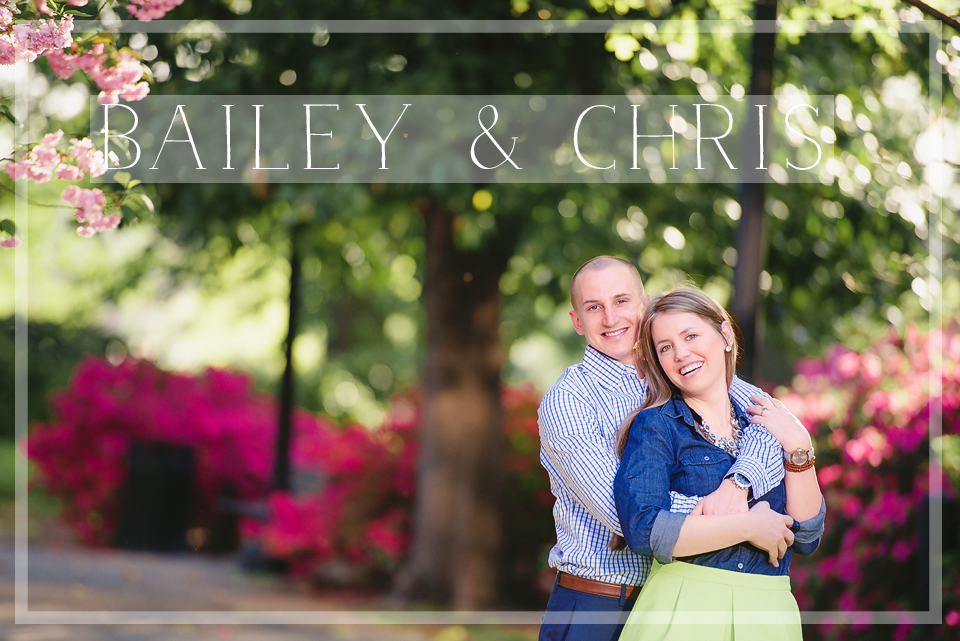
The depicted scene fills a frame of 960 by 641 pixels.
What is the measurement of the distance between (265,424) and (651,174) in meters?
6.83

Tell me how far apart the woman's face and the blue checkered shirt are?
0.19 metres

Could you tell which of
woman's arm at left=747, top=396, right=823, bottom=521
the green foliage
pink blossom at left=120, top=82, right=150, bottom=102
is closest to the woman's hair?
woman's arm at left=747, top=396, right=823, bottom=521

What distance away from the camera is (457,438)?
712 cm

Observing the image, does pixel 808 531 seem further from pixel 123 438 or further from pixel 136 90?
pixel 123 438

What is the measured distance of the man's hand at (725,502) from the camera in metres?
2.11

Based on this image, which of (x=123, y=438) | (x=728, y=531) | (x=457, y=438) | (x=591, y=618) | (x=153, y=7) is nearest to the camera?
(x=728, y=531)

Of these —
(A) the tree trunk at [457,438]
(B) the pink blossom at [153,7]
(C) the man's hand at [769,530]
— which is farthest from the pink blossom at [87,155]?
(A) the tree trunk at [457,438]

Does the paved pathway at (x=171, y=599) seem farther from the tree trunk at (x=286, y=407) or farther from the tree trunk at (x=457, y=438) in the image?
the tree trunk at (x=286, y=407)

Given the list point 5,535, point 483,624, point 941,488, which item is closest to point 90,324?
point 5,535

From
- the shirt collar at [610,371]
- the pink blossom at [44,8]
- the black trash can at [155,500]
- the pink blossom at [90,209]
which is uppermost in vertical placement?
the pink blossom at [44,8]

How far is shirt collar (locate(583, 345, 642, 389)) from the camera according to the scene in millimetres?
2502

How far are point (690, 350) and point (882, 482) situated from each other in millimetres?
3618

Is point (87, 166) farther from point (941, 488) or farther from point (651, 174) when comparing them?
point (941, 488)

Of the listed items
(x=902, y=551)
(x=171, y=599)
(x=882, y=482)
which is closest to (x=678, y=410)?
(x=902, y=551)
